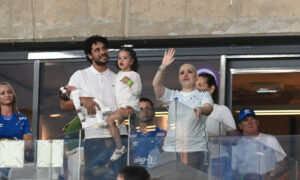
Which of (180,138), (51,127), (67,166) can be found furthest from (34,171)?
(51,127)

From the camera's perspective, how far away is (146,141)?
10.3m

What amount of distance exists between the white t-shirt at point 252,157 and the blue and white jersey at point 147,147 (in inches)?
33.7

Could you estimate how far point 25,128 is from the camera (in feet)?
38.7

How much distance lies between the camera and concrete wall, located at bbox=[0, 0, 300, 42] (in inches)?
531

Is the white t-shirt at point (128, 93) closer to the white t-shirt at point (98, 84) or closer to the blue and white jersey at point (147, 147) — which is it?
the white t-shirt at point (98, 84)

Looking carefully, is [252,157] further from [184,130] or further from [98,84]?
[98,84]

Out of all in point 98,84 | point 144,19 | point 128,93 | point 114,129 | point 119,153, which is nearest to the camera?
point 119,153

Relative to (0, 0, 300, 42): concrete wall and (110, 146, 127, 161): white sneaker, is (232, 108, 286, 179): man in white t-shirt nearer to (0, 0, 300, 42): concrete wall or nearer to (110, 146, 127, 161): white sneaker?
(110, 146, 127, 161): white sneaker

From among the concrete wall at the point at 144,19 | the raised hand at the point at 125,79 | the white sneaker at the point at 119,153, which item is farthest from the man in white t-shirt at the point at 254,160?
the concrete wall at the point at 144,19

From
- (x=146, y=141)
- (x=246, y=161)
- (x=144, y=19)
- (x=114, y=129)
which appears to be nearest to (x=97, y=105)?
(x=114, y=129)

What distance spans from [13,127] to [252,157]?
10.6 ft

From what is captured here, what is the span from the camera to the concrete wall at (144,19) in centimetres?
1349

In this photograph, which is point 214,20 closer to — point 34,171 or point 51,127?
point 51,127

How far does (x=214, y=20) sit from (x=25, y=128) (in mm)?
3501
